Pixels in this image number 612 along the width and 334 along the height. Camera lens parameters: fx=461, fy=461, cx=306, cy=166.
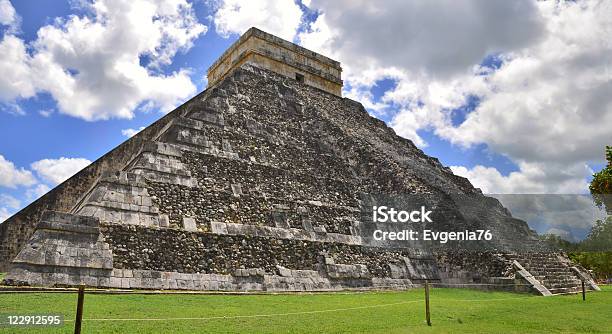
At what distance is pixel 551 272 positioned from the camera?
1289cm

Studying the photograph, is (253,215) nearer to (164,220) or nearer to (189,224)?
(189,224)

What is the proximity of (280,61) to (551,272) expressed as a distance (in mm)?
12677

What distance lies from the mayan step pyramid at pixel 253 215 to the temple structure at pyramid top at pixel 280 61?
913 millimetres

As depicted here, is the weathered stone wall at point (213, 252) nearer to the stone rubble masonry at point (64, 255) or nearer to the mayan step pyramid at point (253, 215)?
the mayan step pyramid at point (253, 215)

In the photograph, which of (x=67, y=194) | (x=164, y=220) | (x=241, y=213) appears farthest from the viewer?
(x=67, y=194)

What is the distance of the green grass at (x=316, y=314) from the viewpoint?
5.59 meters

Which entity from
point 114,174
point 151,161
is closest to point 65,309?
point 114,174

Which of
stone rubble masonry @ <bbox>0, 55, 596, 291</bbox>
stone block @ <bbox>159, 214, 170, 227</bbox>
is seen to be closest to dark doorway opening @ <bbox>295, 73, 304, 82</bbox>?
stone rubble masonry @ <bbox>0, 55, 596, 291</bbox>

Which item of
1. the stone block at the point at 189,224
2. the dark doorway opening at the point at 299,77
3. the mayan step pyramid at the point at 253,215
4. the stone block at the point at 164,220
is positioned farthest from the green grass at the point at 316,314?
the dark doorway opening at the point at 299,77

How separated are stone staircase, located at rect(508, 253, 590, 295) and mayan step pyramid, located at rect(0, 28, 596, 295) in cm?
6

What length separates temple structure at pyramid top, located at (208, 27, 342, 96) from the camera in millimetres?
19031

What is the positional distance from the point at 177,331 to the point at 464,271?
9176 mm

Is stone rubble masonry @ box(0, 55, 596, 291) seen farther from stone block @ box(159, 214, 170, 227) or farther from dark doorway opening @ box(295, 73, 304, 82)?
dark doorway opening @ box(295, 73, 304, 82)

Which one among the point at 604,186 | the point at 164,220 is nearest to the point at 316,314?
the point at 164,220
